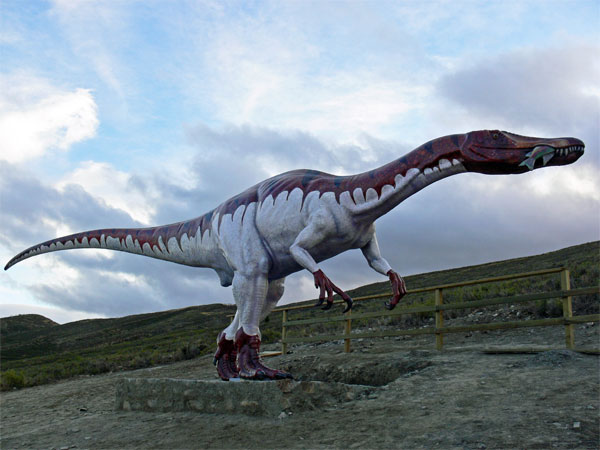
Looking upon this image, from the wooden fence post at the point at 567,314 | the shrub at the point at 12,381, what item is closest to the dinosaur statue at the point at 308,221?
the wooden fence post at the point at 567,314

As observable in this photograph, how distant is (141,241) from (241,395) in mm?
3443

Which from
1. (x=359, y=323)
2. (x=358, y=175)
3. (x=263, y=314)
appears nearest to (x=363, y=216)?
(x=358, y=175)

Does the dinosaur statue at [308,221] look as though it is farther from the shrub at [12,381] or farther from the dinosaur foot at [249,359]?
the shrub at [12,381]

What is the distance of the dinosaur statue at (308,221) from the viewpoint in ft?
19.0

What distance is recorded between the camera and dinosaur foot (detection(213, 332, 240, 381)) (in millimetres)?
7160

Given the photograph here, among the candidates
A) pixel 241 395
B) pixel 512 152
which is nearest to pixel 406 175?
pixel 512 152

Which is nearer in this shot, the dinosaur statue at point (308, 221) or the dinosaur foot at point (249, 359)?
the dinosaur statue at point (308, 221)

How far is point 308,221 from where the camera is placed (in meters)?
6.38

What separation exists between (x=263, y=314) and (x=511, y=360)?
3.45m

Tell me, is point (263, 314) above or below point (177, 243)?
below

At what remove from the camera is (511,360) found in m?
7.64

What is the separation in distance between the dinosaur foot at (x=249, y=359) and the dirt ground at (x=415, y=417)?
23.6 inches

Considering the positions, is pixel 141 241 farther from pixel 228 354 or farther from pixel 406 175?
pixel 406 175

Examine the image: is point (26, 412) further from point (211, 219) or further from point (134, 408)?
point (211, 219)
